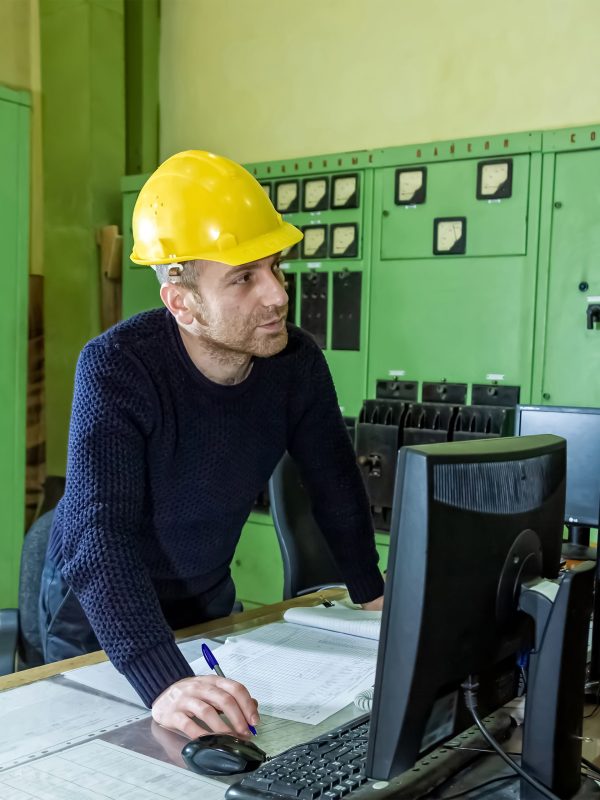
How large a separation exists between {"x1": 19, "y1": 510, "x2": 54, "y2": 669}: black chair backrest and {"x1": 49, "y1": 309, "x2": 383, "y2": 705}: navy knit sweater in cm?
14

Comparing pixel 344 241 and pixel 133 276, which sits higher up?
pixel 344 241

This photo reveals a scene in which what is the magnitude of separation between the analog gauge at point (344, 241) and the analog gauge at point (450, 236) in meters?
0.34

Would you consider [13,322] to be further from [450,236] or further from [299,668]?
[299,668]

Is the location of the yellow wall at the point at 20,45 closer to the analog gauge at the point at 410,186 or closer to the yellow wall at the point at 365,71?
the yellow wall at the point at 365,71

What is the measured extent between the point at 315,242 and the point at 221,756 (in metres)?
2.68

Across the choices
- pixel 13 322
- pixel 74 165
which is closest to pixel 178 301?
pixel 13 322

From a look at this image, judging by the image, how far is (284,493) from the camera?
2133mm

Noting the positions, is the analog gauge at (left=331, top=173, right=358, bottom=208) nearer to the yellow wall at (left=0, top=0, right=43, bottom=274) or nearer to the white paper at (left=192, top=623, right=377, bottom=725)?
the yellow wall at (left=0, top=0, right=43, bottom=274)

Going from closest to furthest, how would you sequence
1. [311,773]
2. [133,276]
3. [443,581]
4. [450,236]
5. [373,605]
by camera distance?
[443,581] < [311,773] < [373,605] < [450,236] < [133,276]

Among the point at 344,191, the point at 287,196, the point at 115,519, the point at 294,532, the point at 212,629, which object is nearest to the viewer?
the point at 115,519

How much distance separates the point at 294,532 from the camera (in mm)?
2145

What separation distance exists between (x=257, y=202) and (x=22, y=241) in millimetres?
1741

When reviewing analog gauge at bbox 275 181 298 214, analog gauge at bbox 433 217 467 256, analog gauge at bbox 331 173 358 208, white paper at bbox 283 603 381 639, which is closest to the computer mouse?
white paper at bbox 283 603 381 639

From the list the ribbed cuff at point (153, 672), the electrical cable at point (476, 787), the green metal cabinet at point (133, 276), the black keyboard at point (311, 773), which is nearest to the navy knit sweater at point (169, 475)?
the ribbed cuff at point (153, 672)
